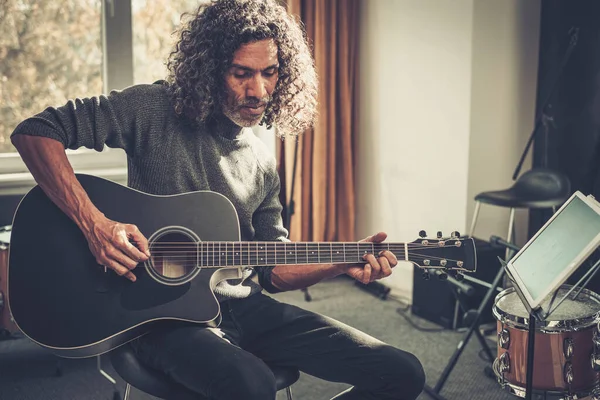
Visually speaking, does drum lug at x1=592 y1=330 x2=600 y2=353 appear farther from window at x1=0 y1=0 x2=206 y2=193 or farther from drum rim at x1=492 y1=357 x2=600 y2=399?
window at x1=0 y1=0 x2=206 y2=193

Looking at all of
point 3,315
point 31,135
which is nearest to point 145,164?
point 31,135

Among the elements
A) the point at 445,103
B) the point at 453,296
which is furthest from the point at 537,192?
the point at 445,103

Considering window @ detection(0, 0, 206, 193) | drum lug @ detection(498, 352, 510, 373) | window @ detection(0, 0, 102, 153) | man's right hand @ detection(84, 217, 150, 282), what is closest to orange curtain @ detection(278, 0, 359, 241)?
window @ detection(0, 0, 206, 193)

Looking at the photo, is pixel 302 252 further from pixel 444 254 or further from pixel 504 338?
pixel 504 338

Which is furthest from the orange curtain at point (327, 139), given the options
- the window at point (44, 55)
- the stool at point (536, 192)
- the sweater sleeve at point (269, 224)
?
the sweater sleeve at point (269, 224)

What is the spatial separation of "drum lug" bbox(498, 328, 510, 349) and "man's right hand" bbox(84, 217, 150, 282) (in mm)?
1068

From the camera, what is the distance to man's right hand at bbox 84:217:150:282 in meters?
1.58

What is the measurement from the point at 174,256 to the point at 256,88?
0.53 metres

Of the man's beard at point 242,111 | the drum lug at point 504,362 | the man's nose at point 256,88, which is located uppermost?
the man's nose at point 256,88

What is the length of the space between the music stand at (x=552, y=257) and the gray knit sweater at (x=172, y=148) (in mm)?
684

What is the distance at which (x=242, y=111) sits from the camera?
6.12 feet

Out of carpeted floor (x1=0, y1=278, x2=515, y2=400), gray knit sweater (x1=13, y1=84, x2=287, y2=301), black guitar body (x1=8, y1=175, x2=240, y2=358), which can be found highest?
gray knit sweater (x1=13, y1=84, x2=287, y2=301)

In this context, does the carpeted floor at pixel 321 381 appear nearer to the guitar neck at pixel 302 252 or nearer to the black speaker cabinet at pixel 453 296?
the black speaker cabinet at pixel 453 296

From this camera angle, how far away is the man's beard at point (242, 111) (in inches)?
73.2
